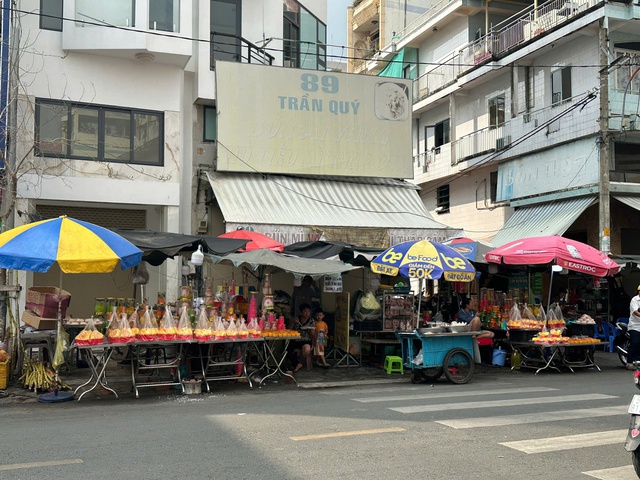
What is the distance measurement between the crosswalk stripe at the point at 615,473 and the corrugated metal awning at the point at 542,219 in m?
14.0

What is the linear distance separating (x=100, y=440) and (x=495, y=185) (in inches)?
821

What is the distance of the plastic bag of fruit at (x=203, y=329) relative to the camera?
437 inches

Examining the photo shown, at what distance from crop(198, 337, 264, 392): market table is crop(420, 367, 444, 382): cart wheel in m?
3.18

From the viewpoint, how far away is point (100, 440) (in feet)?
23.2

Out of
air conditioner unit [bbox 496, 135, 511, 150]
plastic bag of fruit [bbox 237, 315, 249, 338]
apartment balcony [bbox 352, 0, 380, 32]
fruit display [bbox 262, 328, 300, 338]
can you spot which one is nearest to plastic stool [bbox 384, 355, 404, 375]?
fruit display [bbox 262, 328, 300, 338]

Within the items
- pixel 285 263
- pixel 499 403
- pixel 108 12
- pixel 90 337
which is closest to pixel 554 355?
pixel 499 403

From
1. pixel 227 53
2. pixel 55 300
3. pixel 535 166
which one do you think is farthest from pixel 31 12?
pixel 535 166

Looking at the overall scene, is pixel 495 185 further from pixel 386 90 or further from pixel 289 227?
pixel 289 227

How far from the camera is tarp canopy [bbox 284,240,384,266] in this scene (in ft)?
46.8

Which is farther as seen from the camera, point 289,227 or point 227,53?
point 227,53

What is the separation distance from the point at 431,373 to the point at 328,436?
5781 mm

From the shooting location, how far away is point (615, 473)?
582 centimetres

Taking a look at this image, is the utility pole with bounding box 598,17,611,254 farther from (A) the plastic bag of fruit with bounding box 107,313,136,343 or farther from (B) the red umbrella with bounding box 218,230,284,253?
(A) the plastic bag of fruit with bounding box 107,313,136,343

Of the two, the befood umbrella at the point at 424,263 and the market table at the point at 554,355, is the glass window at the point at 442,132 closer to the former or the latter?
the market table at the point at 554,355
